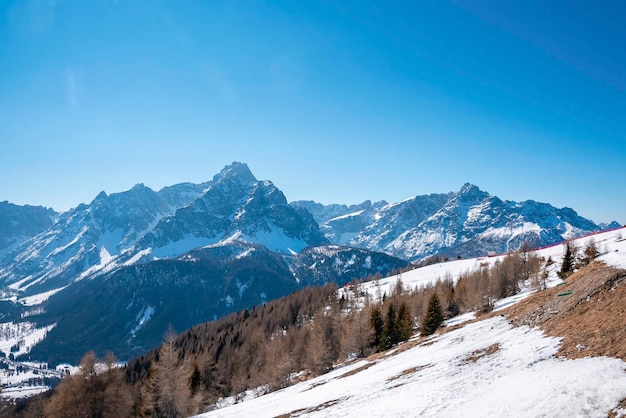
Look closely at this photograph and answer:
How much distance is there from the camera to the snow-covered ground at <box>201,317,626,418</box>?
1798 centimetres

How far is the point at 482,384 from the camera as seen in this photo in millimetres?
23984

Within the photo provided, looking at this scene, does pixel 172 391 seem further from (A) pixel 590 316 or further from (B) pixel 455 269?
(B) pixel 455 269

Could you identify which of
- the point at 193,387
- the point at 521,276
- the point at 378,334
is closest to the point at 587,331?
the point at 378,334

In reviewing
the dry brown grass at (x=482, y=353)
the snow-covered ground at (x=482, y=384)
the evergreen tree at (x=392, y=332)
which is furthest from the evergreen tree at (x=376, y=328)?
the dry brown grass at (x=482, y=353)

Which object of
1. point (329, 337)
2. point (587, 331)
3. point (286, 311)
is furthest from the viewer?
point (286, 311)

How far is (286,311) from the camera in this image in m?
151

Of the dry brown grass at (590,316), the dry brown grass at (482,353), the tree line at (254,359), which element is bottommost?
the tree line at (254,359)

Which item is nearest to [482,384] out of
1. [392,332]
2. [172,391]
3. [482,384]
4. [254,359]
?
[482,384]

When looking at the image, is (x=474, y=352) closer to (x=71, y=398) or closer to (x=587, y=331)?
(x=587, y=331)

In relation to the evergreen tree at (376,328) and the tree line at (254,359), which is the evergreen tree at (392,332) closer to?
the tree line at (254,359)

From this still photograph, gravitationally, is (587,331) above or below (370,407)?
above

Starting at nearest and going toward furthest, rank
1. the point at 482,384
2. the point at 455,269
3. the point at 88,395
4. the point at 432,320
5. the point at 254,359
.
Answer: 1. the point at 482,384
2. the point at 88,395
3. the point at 432,320
4. the point at 254,359
5. the point at 455,269

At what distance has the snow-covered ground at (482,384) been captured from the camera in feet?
59.0

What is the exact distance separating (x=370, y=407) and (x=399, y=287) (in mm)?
126572
